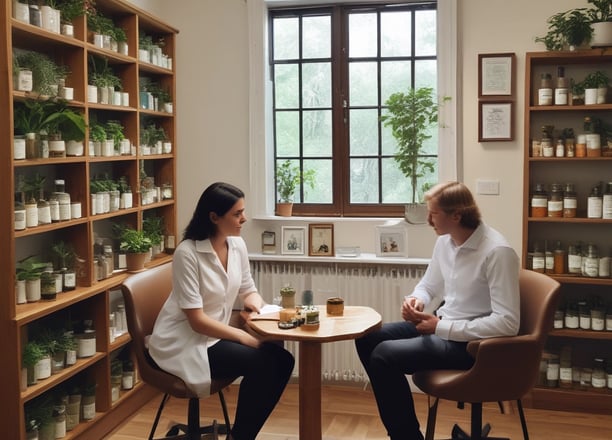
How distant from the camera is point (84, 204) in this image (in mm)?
3547

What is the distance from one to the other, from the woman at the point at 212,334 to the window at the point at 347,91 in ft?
5.20

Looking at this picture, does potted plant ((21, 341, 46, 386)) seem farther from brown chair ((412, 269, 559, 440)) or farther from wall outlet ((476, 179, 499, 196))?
wall outlet ((476, 179, 499, 196))

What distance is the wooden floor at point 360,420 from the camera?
3.77 meters

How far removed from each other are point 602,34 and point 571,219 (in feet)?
3.37

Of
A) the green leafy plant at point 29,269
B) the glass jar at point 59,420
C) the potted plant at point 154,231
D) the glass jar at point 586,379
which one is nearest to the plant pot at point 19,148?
the green leafy plant at point 29,269

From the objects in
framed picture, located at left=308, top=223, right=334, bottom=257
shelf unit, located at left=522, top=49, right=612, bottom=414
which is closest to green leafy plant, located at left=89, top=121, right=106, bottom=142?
framed picture, located at left=308, top=223, right=334, bottom=257

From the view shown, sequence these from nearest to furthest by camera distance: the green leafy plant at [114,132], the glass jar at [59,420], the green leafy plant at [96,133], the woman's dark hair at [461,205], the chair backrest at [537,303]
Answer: the chair backrest at [537,303] → the woman's dark hair at [461,205] → the glass jar at [59,420] → the green leafy plant at [96,133] → the green leafy plant at [114,132]

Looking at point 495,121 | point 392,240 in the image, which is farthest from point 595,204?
point 392,240

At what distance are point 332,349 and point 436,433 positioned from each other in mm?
943

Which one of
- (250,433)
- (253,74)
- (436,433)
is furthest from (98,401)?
(253,74)

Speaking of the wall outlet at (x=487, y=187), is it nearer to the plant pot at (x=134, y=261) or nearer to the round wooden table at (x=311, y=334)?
the round wooden table at (x=311, y=334)

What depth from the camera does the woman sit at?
3.04 meters

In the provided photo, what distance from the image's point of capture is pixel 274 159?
15.7 feet

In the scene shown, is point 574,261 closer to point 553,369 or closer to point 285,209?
point 553,369
